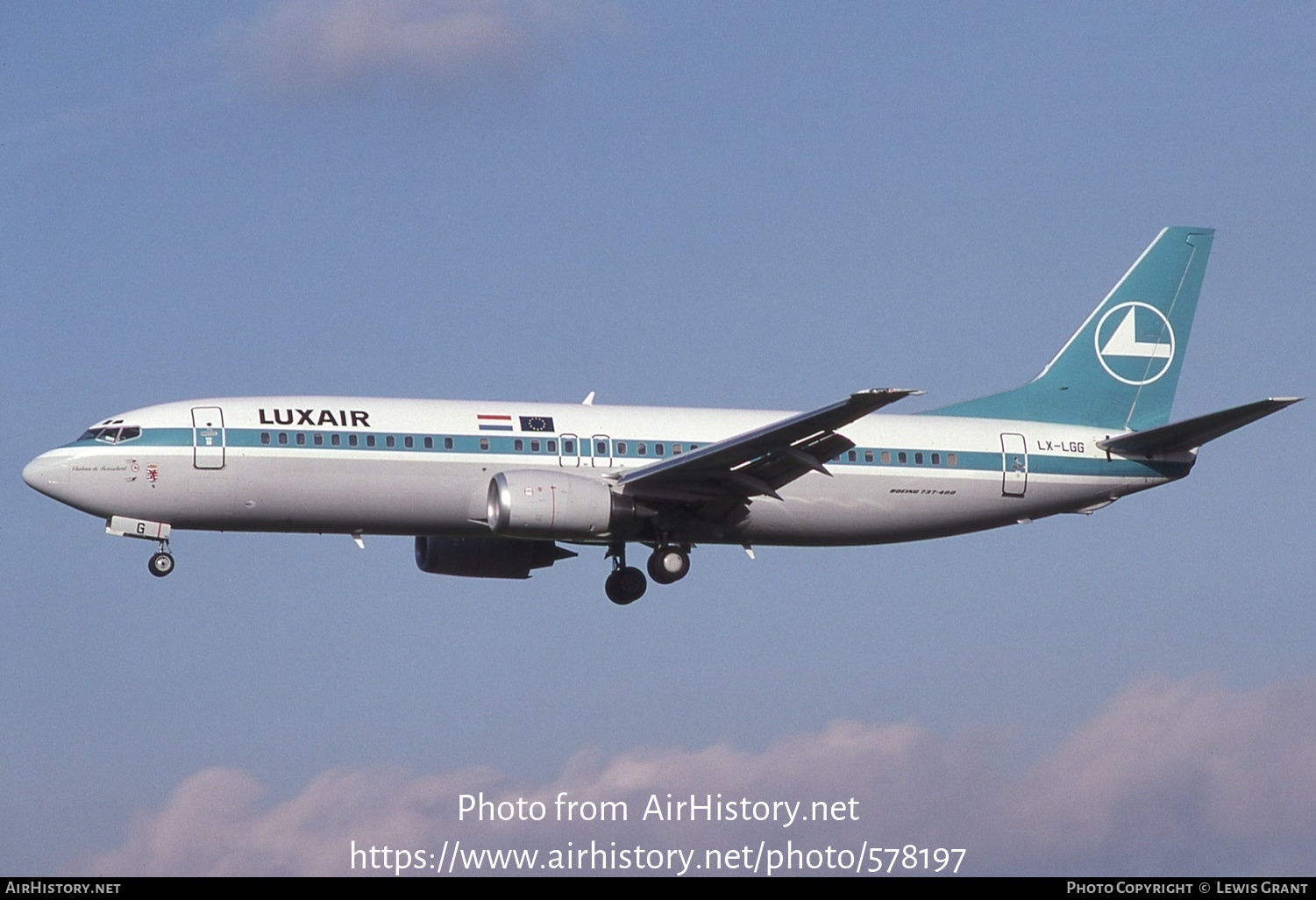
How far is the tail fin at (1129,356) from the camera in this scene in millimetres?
53594

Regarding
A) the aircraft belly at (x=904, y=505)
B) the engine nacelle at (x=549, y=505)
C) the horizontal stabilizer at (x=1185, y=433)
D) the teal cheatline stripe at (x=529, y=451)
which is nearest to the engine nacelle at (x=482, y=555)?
the teal cheatline stripe at (x=529, y=451)

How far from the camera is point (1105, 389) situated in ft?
178

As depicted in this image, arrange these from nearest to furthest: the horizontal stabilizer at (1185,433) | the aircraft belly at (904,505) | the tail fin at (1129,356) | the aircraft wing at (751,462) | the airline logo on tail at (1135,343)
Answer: the aircraft wing at (751,462) < the horizontal stabilizer at (1185,433) < the aircraft belly at (904,505) < the tail fin at (1129,356) < the airline logo on tail at (1135,343)

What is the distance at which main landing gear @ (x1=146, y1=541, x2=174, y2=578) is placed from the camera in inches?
1817

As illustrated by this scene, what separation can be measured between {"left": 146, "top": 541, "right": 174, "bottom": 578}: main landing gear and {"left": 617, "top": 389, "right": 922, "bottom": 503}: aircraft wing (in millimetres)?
10520

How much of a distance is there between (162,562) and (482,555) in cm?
901

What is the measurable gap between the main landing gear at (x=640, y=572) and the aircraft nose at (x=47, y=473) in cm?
1329

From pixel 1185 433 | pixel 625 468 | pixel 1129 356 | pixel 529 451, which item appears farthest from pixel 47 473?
pixel 1129 356

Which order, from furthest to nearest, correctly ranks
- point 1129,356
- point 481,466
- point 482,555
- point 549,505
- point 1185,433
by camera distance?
point 1129,356 < point 482,555 < point 1185,433 < point 481,466 < point 549,505

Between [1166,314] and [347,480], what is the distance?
23.8m

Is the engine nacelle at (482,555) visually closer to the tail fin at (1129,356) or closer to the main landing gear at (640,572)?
the main landing gear at (640,572)

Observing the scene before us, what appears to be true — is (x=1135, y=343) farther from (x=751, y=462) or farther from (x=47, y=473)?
(x=47, y=473)

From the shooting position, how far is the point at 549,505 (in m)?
45.8

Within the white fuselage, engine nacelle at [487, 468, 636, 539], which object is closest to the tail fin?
the white fuselage
